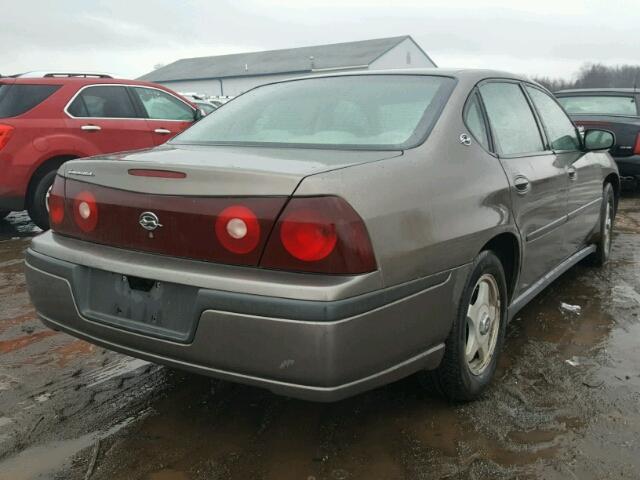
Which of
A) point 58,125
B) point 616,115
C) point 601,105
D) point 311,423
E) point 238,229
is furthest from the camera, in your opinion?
point 601,105

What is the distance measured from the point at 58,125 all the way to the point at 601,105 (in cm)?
704

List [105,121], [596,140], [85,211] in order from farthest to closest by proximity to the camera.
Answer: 1. [105,121]
2. [596,140]
3. [85,211]

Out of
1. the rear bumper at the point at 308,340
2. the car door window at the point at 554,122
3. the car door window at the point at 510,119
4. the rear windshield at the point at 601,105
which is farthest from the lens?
the rear windshield at the point at 601,105

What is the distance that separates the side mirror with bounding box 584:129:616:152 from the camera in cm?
404

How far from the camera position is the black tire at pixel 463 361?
7.77 feet

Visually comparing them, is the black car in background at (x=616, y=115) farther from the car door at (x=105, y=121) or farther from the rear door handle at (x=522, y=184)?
the car door at (x=105, y=121)

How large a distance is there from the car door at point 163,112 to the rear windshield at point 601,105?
5.18 m

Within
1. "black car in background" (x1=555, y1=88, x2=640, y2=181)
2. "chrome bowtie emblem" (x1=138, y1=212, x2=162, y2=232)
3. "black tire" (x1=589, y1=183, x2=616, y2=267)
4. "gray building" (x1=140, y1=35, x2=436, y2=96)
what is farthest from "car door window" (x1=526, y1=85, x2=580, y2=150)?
"gray building" (x1=140, y1=35, x2=436, y2=96)

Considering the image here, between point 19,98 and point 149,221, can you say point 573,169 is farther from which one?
point 19,98

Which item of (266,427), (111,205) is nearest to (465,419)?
(266,427)

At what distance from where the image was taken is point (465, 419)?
2500 mm

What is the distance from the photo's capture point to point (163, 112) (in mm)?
7016

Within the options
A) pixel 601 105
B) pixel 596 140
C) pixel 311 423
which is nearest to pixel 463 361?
pixel 311 423

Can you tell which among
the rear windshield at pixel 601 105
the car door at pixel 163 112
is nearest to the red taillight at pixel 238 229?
the car door at pixel 163 112
